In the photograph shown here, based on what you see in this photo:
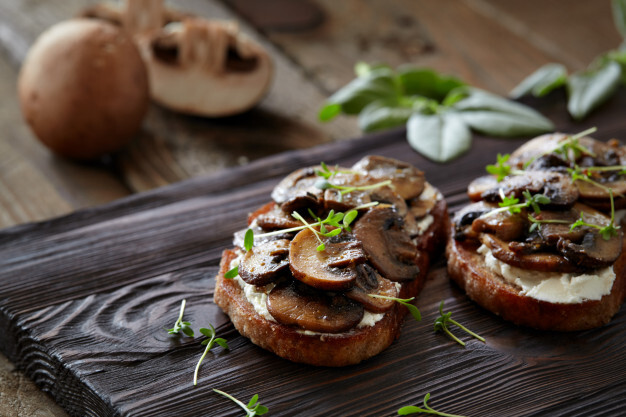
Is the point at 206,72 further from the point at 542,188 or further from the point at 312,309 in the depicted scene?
the point at 312,309

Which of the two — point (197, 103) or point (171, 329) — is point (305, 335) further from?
point (197, 103)

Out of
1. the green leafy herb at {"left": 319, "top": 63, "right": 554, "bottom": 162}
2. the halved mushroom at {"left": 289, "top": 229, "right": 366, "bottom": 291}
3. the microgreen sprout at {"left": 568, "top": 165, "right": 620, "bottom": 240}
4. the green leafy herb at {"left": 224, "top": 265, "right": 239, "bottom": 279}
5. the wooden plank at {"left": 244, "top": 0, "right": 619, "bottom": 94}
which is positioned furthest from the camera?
the wooden plank at {"left": 244, "top": 0, "right": 619, "bottom": 94}

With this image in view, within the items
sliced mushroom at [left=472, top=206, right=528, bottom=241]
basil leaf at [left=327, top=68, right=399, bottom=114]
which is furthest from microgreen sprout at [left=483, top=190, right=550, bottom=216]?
basil leaf at [left=327, top=68, right=399, bottom=114]

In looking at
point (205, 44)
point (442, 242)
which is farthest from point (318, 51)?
point (442, 242)

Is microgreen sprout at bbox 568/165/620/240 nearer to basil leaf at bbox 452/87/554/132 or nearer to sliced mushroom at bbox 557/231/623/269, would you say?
sliced mushroom at bbox 557/231/623/269

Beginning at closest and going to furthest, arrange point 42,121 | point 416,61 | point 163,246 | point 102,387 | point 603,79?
point 102,387 < point 163,246 < point 42,121 < point 603,79 < point 416,61
